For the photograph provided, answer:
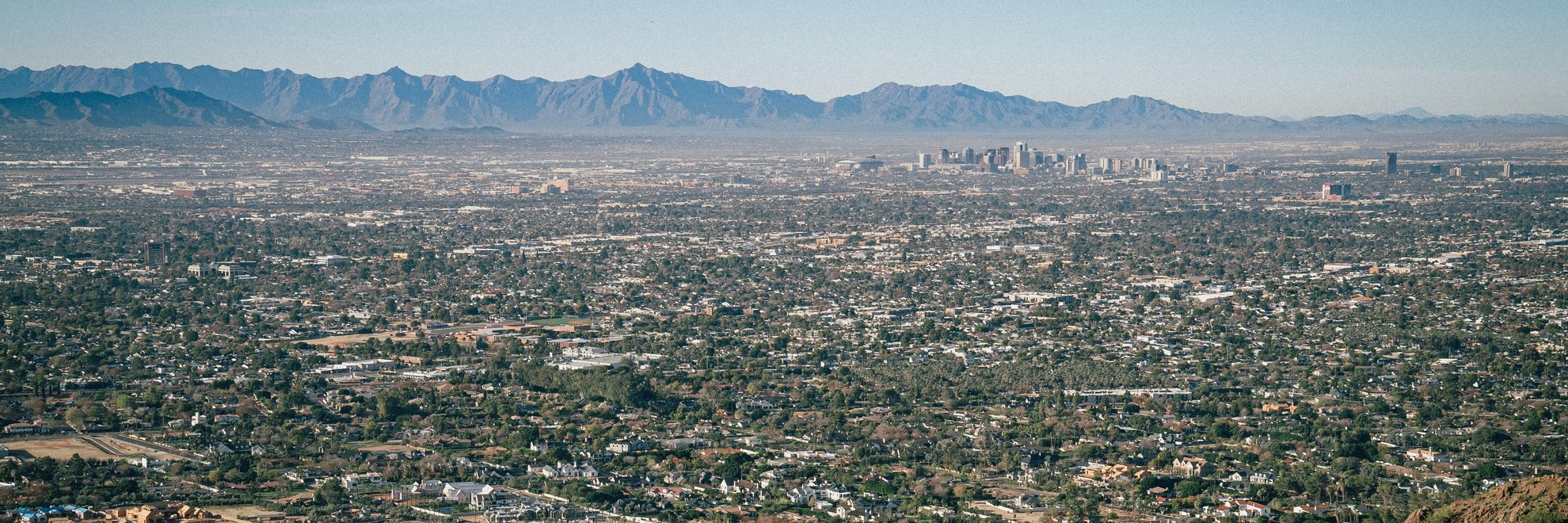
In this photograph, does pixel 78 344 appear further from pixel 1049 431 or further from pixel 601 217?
pixel 601 217

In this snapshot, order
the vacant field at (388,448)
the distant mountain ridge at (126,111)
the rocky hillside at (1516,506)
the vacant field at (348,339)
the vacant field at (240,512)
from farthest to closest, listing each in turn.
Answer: the distant mountain ridge at (126,111)
the vacant field at (348,339)
the vacant field at (388,448)
the vacant field at (240,512)
the rocky hillside at (1516,506)

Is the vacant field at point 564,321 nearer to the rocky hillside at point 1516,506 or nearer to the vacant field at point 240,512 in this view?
the vacant field at point 240,512

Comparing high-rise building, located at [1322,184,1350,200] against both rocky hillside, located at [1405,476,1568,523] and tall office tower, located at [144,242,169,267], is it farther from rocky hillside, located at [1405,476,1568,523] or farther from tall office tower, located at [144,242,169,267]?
rocky hillside, located at [1405,476,1568,523]

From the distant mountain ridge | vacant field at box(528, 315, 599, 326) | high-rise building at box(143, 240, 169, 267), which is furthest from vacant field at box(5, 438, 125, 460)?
the distant mountain ridge

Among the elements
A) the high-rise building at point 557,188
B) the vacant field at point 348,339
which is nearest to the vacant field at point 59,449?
the vacant field at point 348,339

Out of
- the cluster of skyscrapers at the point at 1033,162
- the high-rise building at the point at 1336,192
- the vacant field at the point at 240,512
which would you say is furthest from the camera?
the cluster of skyscrapers at the point at 1033,162
